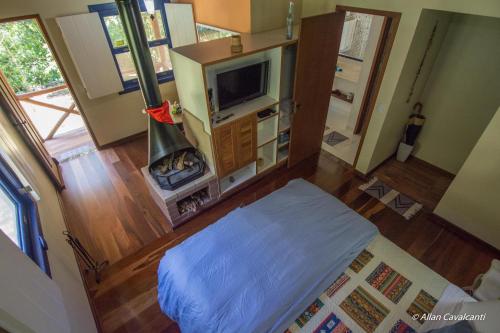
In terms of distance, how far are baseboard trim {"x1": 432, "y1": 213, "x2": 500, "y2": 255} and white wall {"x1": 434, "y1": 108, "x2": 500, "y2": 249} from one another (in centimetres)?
4

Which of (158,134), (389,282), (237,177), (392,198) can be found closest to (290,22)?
(158,134)

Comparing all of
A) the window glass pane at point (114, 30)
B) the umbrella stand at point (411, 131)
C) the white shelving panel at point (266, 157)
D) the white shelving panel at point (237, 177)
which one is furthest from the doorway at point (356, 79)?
the window glass pane at point (114, 30)

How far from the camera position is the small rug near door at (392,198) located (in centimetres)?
314

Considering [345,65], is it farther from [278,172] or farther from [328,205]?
[328,205]

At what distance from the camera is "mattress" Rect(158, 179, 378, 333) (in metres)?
1.66

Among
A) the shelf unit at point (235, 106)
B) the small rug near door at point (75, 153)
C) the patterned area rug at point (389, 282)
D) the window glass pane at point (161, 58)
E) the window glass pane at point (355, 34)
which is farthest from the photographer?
the window glass pane at point (355, 34)

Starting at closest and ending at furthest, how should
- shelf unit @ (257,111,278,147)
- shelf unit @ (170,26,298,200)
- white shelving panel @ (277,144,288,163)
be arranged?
shelf unit @ (170,26,298,200)
shelf unit @ (257,111,278,147)
white shelving panel @ (277,144,288,163)

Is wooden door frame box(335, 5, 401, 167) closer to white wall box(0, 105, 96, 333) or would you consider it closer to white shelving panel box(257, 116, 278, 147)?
white shelving panel box(257, 116, 278, 147)

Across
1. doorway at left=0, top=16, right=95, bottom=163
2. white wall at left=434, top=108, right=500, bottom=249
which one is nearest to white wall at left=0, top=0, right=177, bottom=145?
doorway at left=0, top=16, right=95, bottom=163

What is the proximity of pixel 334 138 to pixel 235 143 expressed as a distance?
7.30 ft

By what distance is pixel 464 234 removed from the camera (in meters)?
2.80

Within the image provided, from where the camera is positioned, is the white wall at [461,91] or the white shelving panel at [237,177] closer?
the white wall at [461,91]

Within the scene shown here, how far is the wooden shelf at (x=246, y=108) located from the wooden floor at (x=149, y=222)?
1103mm

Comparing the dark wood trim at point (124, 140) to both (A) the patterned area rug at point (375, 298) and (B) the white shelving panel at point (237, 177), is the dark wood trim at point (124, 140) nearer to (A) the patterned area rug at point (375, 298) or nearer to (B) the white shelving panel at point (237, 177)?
(B) the white shelving panel at point (237, 177)
